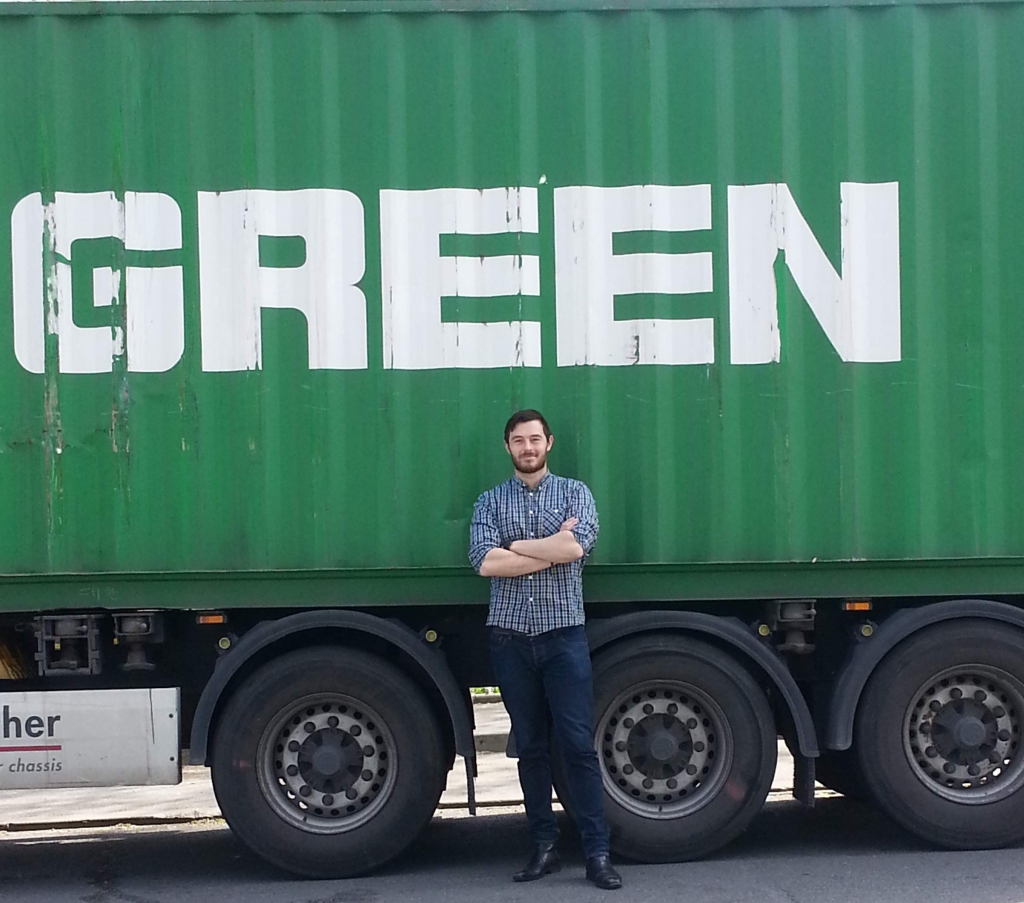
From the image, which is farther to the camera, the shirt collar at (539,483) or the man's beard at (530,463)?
the shirt collar at (539,483)

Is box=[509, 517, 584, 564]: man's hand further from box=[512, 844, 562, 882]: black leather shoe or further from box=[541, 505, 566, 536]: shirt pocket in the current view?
box=[512, 844, 562, 882]: black leather shoe

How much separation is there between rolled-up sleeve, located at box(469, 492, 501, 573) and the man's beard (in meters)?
0.22

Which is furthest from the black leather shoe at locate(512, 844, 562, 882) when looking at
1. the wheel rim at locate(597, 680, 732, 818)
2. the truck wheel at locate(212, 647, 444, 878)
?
the truck wheel at locate(212, 647, 444, 878)

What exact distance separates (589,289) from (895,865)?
114 inches

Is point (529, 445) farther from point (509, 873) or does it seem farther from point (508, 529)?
point (509, 873)

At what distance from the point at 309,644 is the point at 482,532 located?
973 millimetres

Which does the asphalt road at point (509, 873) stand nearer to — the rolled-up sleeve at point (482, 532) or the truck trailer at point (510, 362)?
the truck trailer at point (510, 362)

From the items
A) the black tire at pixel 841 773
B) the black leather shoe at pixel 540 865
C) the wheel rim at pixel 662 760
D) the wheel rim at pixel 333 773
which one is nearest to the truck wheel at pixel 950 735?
the black tire at pixel 841 773

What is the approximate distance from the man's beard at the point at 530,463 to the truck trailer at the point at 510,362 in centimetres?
29

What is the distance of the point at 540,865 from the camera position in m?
5.45

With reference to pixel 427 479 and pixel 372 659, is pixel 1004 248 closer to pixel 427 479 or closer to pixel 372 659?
pixel 427 479

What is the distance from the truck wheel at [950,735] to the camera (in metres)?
5.64

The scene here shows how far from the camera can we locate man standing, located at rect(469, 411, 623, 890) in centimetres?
532

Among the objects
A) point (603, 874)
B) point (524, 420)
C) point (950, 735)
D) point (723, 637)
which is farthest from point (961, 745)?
point (524, 420)
